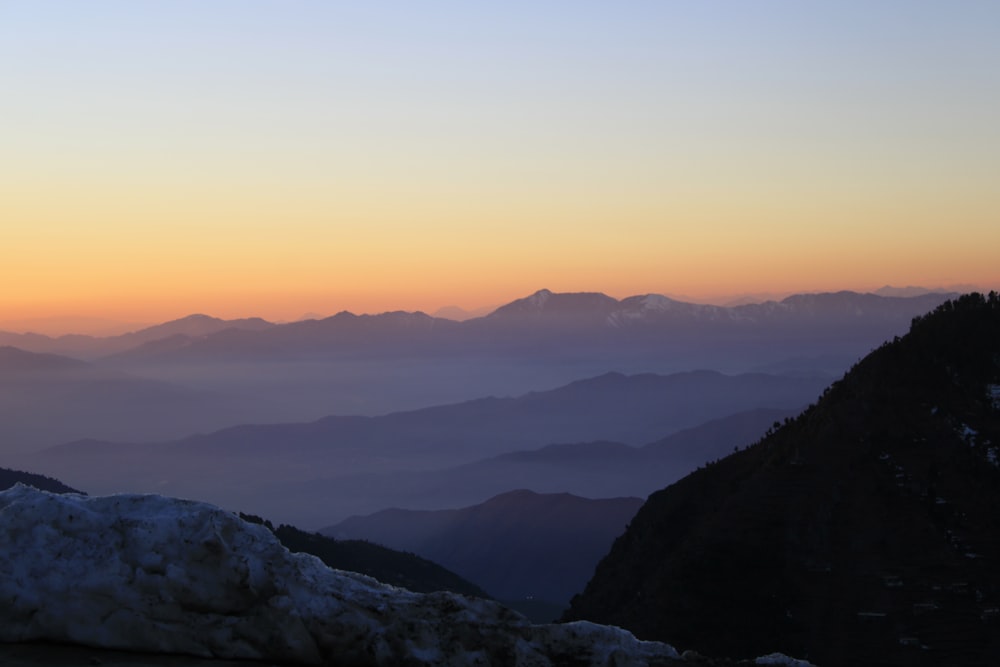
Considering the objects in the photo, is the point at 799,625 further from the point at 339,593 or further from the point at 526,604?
the point at 526,604

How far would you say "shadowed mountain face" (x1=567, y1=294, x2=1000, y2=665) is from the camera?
42094 millimetres

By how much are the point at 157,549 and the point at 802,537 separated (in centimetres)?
3566

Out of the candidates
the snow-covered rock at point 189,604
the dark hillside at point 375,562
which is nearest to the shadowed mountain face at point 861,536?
the snow-covered rock at point 189,604

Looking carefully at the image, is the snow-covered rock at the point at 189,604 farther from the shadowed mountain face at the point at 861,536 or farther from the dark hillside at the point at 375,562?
the dark hillside at the point at 375,562

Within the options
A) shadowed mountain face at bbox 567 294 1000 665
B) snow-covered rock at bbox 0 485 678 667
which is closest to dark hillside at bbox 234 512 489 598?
shadowed mountain face at bbox 567 294 1000 665

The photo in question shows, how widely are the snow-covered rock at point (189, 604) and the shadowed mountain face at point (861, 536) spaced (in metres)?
28.7

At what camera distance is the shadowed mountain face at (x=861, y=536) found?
4209cm

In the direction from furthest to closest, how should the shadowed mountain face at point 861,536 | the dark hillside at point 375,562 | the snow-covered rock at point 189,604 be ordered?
the dark hillside at point 375,562, the shadowed mountain face at point 861,536, the snow-covered rock at point 189,604

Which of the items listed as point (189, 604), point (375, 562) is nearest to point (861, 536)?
point (189, 604)

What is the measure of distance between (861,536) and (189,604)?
3631 centimetres

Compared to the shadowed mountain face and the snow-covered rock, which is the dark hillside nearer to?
the shadowed mountain face

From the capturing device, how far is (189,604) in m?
15.7

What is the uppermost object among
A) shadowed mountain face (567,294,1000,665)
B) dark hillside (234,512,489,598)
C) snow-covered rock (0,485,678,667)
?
snow-covered rock (0,485,678,667)

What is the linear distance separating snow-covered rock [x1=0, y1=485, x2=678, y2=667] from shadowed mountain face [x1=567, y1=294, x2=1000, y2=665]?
94.3 feet
